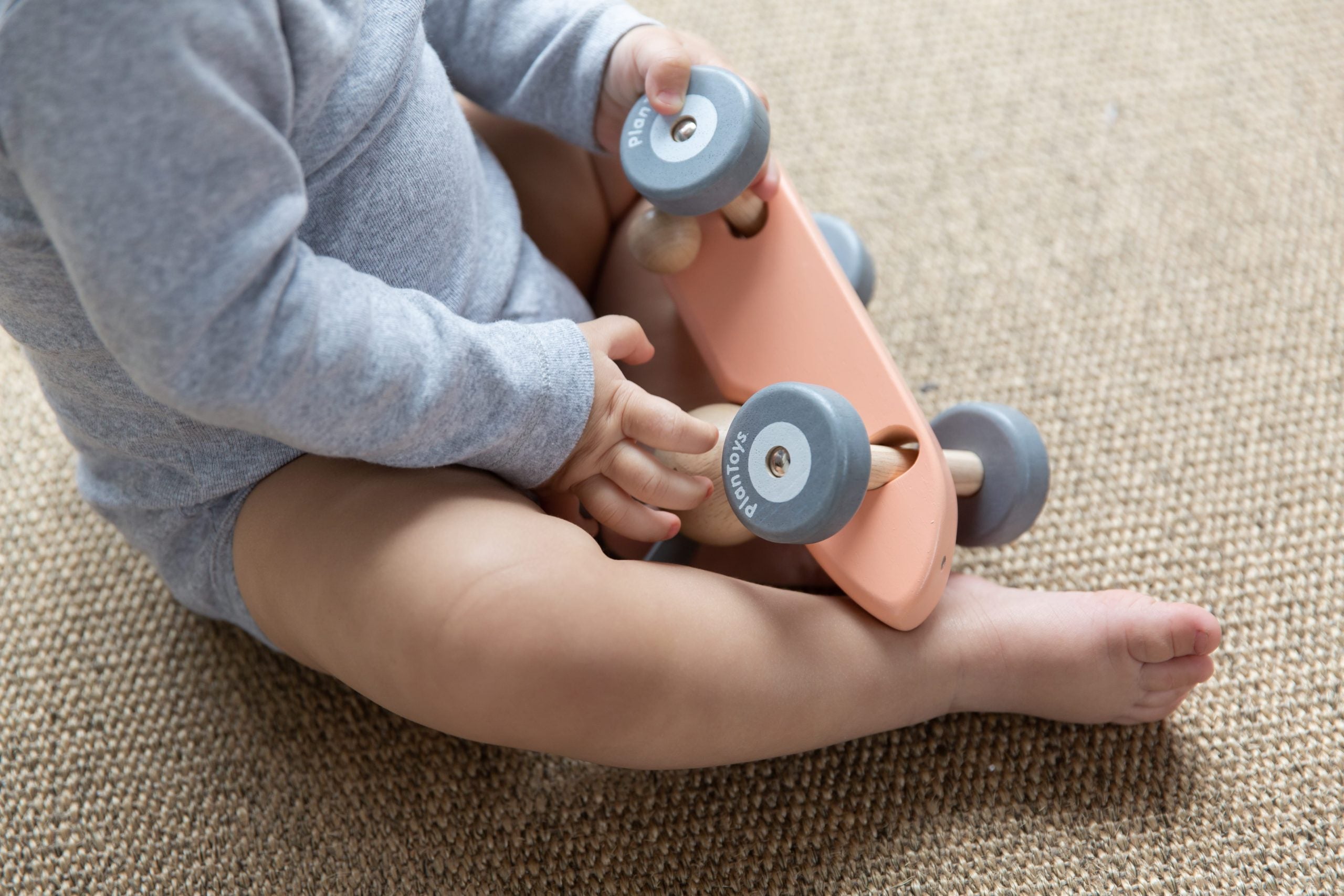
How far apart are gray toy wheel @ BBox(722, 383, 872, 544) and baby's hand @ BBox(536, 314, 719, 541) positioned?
0.9 inches

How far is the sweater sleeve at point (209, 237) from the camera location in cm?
38

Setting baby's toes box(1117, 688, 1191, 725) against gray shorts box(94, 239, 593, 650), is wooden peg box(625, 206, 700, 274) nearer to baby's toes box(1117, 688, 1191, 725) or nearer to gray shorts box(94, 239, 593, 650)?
gray shorts box(94, 239, 593, 650)

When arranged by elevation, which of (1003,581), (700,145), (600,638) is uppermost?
(700,145)

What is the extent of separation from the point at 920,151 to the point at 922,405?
246mm

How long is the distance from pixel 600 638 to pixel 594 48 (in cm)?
36

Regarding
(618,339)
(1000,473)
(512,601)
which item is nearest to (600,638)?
(512,601)

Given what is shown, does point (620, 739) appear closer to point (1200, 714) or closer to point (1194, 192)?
point (1200, 714)

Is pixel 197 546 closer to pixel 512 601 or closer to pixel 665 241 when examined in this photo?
pixel 512 601

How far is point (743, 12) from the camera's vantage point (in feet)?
3.11

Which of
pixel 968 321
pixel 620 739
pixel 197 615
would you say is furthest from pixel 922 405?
pixel 197 615

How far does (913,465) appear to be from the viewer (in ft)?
1.82

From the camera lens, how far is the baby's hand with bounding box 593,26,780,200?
0.60 meters

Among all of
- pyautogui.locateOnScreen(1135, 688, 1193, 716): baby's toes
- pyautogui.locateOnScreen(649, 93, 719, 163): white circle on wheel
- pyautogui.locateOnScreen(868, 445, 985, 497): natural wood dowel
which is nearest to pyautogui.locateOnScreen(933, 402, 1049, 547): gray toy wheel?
pyautogui.locateOnScreen(868, 445, 985, 497): natural wood dowel

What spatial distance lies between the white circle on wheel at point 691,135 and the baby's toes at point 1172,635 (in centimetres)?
37
